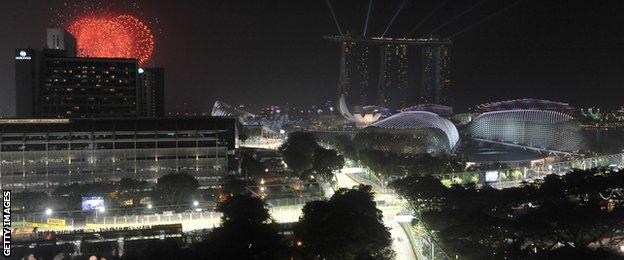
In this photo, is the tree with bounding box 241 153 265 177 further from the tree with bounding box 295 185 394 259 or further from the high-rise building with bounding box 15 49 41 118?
the high-rise building with bounding box 15 49 41 118

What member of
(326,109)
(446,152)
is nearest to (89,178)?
(446,152)

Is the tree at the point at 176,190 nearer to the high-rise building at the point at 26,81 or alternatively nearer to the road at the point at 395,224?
the road at the point at 395,224

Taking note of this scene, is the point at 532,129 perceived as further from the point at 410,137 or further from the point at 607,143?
the point at 410,137

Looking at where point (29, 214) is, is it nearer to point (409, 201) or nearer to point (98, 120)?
point (98, 120)

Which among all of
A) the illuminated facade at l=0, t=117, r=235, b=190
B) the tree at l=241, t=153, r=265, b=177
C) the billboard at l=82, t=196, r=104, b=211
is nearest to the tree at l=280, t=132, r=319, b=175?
the tree at l=241, t=153, r=265, b=177

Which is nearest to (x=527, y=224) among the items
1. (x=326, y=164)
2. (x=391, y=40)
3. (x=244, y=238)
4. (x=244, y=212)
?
(x=244, y=238)

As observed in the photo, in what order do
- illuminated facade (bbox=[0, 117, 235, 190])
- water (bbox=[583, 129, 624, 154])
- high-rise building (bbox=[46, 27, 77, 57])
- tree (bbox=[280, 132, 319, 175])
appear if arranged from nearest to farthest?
illuminated facade (bbox=[0, 117, 235, 190])
tree (bbox=[280, 132, 319, 175])
high-rise building (bbox=[46, 27, 77, 57])
water (bbox=[583, 129, 624, 154])
